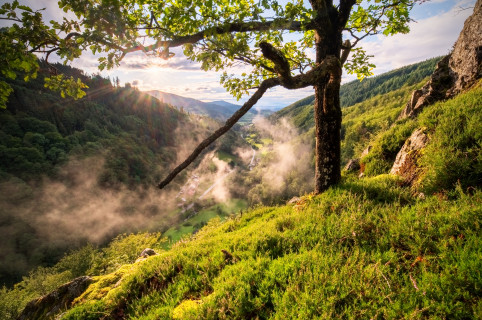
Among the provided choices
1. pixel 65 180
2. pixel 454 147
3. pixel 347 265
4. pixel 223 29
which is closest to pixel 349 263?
pixel 347 265

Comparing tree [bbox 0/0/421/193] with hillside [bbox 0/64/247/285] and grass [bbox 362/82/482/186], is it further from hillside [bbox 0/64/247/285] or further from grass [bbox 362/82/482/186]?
hillside [bbox 0/64/247/285]

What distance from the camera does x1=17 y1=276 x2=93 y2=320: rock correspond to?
194 inches

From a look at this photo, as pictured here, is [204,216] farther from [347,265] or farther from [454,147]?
[347,265]

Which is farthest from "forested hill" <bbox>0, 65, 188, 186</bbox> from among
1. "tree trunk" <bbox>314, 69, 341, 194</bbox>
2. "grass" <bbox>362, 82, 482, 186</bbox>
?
"grass" <bbox>362, 82, 482, 186</bbox>

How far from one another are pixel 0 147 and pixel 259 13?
171 metres

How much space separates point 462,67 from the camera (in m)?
Result: 8.08

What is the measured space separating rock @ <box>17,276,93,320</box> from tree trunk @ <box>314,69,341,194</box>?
707 centimetres

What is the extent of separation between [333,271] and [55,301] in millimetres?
6795

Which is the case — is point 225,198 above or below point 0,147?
below

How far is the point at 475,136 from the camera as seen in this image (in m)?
4.30

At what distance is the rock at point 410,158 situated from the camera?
18.0ft

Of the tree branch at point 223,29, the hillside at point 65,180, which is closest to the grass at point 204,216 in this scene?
the hillside at point 65,180

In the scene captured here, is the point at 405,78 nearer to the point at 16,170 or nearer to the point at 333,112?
the point at 333,112

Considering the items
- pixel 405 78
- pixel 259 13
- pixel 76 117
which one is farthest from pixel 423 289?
pixel 405 78
